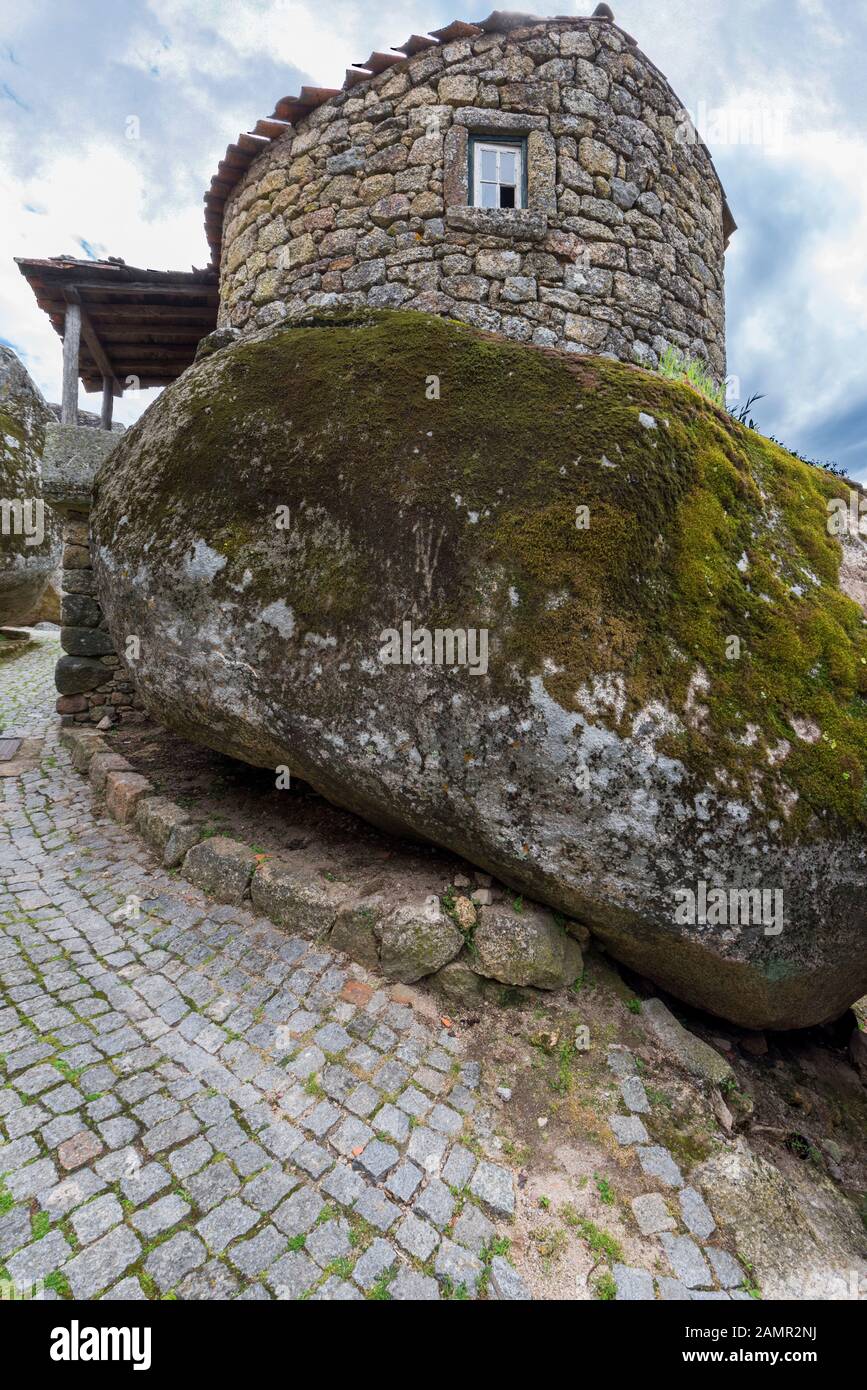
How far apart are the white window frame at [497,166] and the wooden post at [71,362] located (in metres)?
6.33

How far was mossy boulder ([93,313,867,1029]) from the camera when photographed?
2.49 metres

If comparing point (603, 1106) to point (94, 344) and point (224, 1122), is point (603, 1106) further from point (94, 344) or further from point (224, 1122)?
point (94, 344)

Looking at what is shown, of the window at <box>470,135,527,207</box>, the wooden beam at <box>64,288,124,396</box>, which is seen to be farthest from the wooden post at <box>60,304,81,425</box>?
the window at <box>470,135,527,207</box>

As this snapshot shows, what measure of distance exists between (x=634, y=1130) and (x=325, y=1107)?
1.24m

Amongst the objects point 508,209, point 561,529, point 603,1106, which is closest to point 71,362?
point 508,209

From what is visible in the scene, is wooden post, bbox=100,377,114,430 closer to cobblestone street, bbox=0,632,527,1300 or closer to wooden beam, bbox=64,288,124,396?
wooden beam, bbox=64,288,124,396

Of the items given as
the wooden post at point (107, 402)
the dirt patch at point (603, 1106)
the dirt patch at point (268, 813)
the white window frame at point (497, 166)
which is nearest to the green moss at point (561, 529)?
the dirt patch at point (603, 1106)

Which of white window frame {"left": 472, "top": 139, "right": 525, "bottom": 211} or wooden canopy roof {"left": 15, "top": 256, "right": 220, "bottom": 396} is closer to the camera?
white window frame {"left": 472, "top": 139, "right": 525, "bottom": 211}

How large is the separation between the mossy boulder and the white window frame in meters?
3.20

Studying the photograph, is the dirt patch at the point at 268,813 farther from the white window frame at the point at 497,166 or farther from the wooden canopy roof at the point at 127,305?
the wooden canopy roof at the point at 127,305

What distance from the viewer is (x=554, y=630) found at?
260 centimetres

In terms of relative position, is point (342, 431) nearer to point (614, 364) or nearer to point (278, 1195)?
point (614, 364)

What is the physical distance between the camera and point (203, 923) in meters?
3.34

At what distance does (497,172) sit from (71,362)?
675cm
